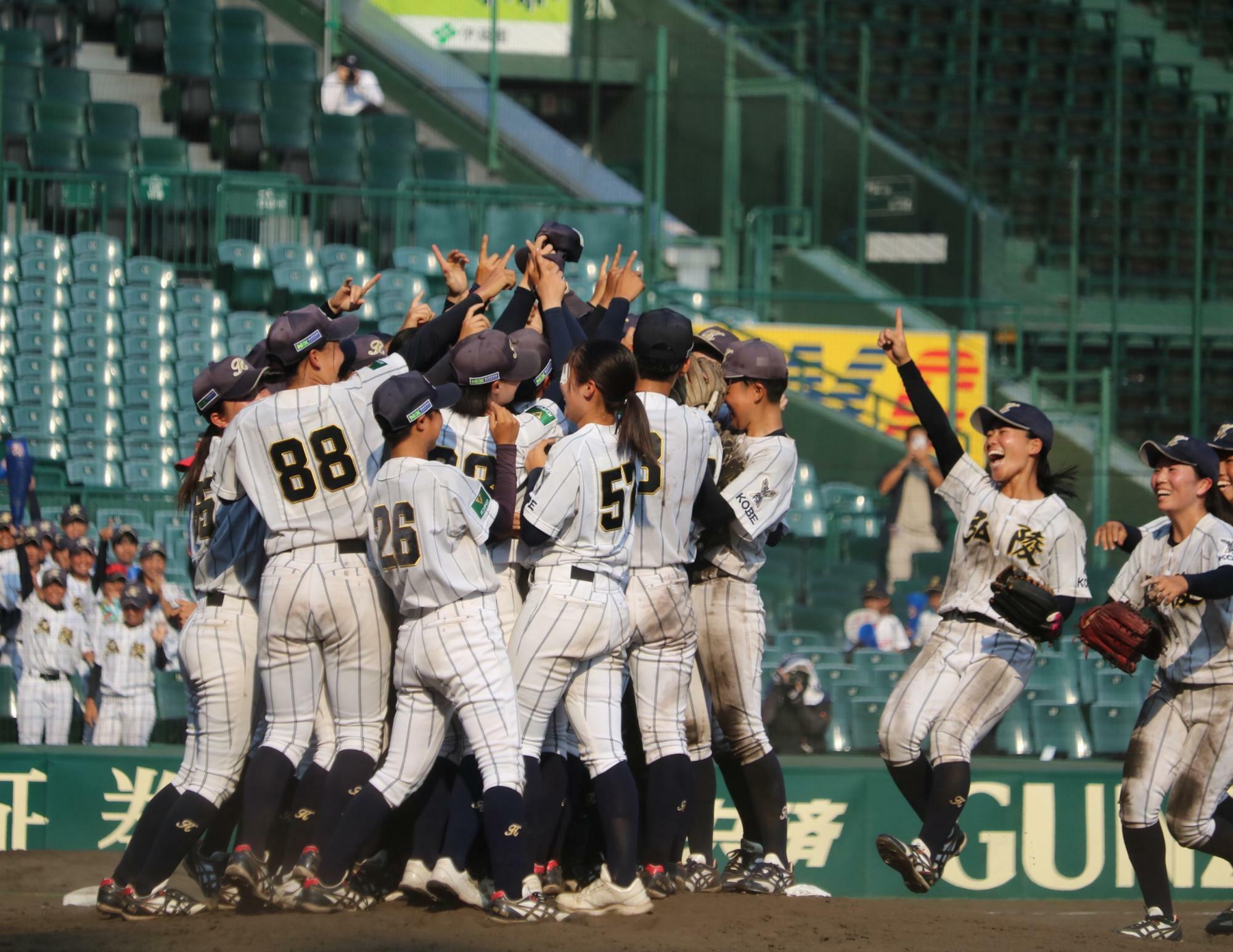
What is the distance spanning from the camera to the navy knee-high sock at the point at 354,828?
16.9 feet

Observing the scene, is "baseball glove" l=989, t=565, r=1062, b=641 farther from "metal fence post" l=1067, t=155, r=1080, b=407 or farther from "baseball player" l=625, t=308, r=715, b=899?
"metal fence post" l=1067, t=155, r=1080, b=407

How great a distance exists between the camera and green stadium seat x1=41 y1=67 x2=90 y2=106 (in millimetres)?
16203

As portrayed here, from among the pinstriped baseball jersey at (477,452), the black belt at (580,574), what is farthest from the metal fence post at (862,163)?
the black belt at (580,574)

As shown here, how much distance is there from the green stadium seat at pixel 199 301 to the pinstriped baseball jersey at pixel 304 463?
29.2 ft

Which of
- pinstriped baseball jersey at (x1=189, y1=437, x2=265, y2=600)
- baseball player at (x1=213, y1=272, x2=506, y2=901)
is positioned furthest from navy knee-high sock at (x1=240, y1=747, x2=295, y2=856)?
pinstriped baseball jersey at (x1=189, y1=437, x2=265, y2=600)

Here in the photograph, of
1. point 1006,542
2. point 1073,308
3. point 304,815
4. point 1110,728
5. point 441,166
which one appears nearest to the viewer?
point 304,815

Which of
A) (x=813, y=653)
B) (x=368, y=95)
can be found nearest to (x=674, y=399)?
(x=813, y=653)

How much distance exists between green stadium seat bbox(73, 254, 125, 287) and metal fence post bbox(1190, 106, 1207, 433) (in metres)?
9.33

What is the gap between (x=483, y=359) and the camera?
210 inches

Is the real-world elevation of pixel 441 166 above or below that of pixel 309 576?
above

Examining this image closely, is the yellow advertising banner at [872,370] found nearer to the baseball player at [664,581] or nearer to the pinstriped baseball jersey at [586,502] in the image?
the baseball player at [664,581]

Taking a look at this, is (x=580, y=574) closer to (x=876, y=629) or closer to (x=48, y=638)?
(x=48, y=638)

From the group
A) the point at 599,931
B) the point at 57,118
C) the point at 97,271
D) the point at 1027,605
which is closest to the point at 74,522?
the point at 97,271

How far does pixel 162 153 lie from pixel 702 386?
10.9 metres
